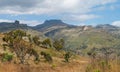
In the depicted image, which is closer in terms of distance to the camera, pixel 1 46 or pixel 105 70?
pixel 105 70

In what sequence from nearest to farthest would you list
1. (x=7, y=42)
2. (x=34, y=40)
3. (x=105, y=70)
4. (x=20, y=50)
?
(x=105, y=70)
(x=20, y=50)
(x=7, y=42)
(x=34, y=40)

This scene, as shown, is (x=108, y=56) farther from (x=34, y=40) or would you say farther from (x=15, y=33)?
(x=34, y=40)

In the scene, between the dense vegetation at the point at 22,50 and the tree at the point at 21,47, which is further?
the dense vegetation at the point at 22,50

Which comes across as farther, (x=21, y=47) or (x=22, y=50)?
(x=22, y=50)

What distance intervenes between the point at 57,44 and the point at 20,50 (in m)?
86.0

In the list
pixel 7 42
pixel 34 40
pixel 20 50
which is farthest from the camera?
pixel 34 40

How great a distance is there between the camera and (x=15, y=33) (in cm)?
15100

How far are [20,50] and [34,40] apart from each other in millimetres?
78998

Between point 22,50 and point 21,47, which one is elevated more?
point 21,47

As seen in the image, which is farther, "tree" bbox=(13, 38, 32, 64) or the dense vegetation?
the dense vegetation

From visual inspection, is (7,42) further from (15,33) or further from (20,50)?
(20,50)

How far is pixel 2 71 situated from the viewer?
16.2 metres

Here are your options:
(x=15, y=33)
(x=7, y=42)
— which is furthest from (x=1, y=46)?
(x=15, y=33)

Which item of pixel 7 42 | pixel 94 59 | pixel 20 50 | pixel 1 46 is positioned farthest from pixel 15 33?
pixel 94 59
